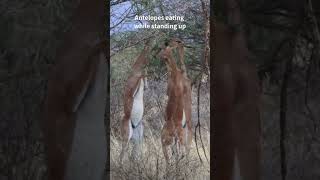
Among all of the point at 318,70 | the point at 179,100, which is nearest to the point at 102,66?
the point at 179,100

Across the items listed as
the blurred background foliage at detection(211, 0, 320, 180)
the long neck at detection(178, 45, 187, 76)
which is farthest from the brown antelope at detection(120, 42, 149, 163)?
the blurred background foliage at detection(211, 0, 320, 180)

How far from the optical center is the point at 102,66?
18.2ft

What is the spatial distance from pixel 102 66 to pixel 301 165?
87.8 inches

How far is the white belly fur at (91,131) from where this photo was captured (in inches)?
219

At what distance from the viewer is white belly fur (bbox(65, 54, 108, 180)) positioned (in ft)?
18.2

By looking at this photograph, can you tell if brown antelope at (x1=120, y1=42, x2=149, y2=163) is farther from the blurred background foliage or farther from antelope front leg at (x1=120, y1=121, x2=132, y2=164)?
the blurred background foliage

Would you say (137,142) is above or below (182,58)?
below

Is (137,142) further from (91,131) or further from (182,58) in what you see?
(182,58)

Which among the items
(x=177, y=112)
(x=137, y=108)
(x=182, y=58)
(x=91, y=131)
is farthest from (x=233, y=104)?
(x=91, y=131)

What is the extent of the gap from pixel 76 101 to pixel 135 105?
0.57m

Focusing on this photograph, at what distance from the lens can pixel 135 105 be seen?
18.3ft

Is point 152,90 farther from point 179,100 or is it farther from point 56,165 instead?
point 56,165

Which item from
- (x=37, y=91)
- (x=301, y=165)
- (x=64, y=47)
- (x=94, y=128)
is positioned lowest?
(x=301, y=165)

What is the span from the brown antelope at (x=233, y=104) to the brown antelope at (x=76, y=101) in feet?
3.64
